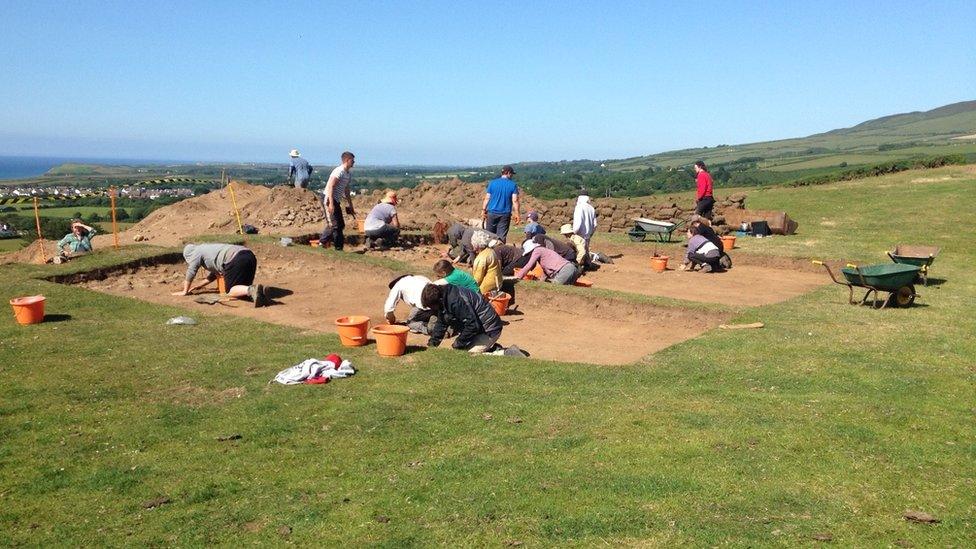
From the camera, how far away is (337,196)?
1566cm

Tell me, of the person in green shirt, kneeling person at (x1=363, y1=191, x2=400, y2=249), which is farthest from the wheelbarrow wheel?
kneeling person at (x1=363, y1=191, x2=400, y2=249)

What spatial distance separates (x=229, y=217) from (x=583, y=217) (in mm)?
13088

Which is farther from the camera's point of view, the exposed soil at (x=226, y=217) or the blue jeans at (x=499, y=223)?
the exposed soil at (x=226, y=217)

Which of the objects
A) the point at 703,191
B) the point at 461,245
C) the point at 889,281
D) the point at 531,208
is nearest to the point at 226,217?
the point at 461,245

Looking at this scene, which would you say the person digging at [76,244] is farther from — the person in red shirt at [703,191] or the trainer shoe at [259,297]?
the person in red shirt at [703,191]

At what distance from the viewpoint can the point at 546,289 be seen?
13297 millimetres

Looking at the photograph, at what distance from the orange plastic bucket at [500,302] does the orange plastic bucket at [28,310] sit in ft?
21.9

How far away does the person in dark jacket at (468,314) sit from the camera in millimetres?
9227

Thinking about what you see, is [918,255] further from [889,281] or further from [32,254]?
[32,254]

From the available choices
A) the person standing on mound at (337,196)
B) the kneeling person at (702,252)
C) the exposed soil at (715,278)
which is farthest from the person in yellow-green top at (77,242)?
the kneeling person at (702,252)

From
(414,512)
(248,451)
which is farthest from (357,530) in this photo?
(248,451)

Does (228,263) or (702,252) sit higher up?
(228,263)

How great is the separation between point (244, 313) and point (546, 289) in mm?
5453

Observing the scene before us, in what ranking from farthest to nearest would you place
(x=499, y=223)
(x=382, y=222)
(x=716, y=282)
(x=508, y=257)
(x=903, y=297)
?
(x=382, y=222)
(x=499, y=223)
(x=716, y=282)
(x=508, y=257)
(x=903, y=297)
